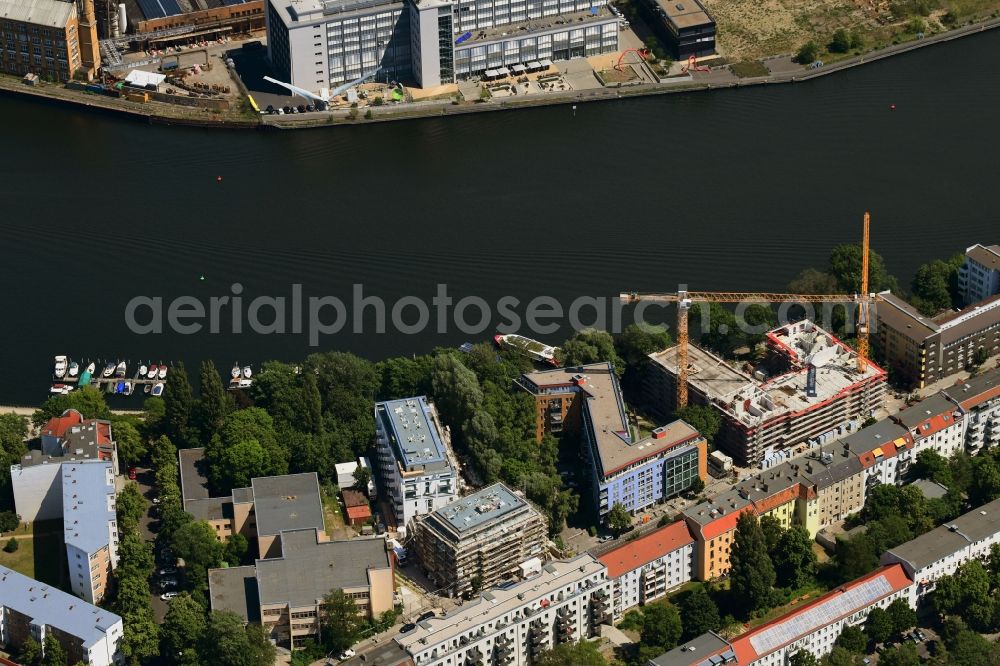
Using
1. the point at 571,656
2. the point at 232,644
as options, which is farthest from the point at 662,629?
the point at 232,644

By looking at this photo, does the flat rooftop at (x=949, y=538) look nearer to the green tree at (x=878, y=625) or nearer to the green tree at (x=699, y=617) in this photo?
the green tree at (x=878, y=625)

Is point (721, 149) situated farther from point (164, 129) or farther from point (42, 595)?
point (42, 595)

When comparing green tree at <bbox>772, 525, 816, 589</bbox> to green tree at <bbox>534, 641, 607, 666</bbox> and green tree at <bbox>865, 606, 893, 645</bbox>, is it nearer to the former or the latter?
green tree at <bbox>865, 606, 893, 645</bbox>

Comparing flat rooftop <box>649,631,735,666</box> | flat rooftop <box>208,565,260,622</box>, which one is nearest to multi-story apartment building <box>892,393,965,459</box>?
flat rooftop <box>649,631,735,666</box>

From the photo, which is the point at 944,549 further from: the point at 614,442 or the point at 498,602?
the point at 498,602

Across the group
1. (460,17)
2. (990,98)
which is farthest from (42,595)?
(990,98)
